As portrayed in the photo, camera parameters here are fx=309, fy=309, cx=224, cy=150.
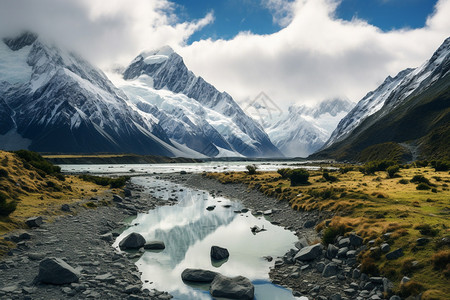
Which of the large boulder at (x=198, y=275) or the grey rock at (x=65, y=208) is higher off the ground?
the large boulder at (x=198, y=275)

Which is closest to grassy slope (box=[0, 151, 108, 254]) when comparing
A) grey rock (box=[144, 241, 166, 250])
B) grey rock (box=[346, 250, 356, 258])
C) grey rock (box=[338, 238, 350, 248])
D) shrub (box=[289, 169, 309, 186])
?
grey rock (box=[144, 241, 166, 250])

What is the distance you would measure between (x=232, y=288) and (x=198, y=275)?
3.41 m

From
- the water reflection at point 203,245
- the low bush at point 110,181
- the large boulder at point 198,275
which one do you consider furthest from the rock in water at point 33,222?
the low bush at point 110,181

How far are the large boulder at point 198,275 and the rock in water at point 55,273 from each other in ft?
24.2

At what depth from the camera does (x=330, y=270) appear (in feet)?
71.1

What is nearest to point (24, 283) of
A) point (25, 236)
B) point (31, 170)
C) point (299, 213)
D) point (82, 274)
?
point (82, 274)

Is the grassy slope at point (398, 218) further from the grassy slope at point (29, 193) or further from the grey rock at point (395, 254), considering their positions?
the grassy slope at point (29, 193)

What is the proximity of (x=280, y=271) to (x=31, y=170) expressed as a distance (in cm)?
4455

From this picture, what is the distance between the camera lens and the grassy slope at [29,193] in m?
30.3

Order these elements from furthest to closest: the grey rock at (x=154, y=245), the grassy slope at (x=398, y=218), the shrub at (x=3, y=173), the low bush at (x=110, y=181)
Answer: the low bush at (x=110, y=181) < the shrub at (x=3, y=173) < the grey rock at (x=154, y=245) < the grassy slope at (x=398, y=218)

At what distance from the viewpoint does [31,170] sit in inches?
1972

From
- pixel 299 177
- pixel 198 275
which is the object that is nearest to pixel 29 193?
pixel 198 275

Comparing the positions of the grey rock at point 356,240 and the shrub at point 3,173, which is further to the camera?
the shrub at point 3,173

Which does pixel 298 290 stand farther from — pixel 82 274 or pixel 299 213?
pixel 299 213
